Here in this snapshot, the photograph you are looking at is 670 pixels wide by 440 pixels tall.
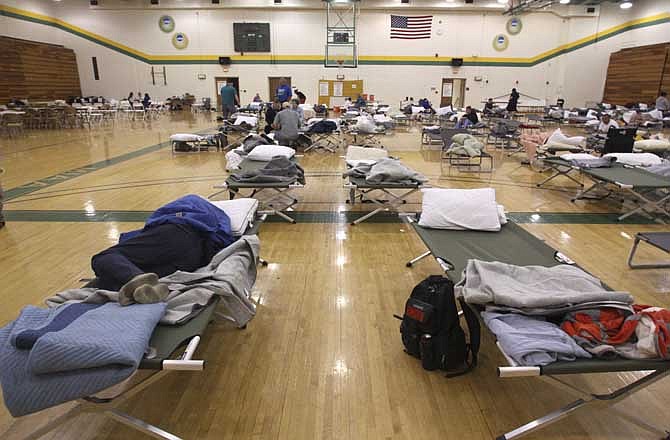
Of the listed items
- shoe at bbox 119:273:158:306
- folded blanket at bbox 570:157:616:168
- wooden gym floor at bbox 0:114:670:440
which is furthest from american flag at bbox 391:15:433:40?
shoe at bbox 119:273:158:306

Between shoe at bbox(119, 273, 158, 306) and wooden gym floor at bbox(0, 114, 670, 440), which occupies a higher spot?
shoe at bbox(119, 273, 158, 306)

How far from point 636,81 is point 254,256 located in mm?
21769

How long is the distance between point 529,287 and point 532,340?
0.44m

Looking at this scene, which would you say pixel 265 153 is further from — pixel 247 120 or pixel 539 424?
pixel 539 424

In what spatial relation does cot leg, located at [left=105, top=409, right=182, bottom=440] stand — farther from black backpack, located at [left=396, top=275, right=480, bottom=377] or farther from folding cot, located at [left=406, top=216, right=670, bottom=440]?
folding cot, located at [left=406, top=216, right=670, bottom=440]

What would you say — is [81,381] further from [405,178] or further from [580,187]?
[580,187]

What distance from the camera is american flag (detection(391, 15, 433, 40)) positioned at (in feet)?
67.9

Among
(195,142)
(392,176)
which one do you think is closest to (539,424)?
(392,176)

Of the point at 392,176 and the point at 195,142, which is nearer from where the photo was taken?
the point at 392,176

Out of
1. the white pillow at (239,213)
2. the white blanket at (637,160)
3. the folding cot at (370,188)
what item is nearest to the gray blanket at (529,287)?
the white pillow at (239,213)

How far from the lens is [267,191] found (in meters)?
6.23

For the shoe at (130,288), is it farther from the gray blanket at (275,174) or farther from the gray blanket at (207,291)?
the gray blanket at (275,174)

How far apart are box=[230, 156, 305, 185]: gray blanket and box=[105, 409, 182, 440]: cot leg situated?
3.20m

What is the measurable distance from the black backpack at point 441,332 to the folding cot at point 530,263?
245mm
